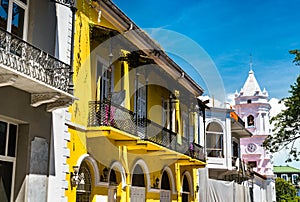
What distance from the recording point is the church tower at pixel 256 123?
42.9 meters

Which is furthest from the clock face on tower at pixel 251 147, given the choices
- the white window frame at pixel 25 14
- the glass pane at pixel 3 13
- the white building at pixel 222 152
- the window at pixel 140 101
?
the glass pane at pixel 3 13

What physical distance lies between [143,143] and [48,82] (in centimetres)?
525

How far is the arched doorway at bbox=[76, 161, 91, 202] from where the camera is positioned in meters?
11.6

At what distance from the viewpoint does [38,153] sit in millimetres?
9617

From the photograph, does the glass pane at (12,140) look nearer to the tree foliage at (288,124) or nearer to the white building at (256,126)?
the tree foliage at (288,124)

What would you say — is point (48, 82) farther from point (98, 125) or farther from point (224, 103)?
point (224, 103)

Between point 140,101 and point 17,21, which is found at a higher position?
point 17,21

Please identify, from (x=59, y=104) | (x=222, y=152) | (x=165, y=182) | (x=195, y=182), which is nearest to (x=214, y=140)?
(x=222, y=152)

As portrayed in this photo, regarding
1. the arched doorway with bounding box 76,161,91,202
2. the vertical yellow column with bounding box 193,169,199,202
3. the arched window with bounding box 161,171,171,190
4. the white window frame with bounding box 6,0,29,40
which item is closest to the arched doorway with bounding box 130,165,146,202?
the arched window with bounding box 161,171,171,190

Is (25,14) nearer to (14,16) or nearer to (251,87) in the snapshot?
(14,16)

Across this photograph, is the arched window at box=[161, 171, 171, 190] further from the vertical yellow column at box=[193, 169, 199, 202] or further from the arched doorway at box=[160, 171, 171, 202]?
the vertical yellow column at box=[193, 169, 199, 202]

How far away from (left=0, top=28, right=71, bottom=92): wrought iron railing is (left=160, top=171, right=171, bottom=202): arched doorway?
9096 mm

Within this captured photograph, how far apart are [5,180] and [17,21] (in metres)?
3.24

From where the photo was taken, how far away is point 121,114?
13000mm
